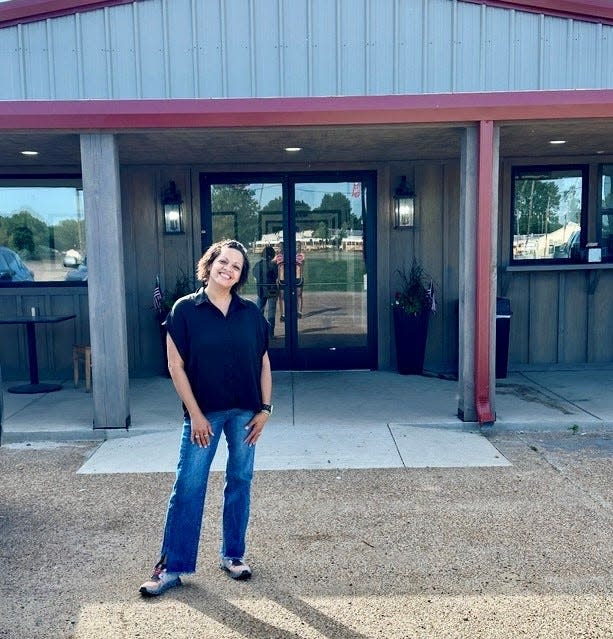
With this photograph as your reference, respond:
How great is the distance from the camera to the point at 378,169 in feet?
28.1

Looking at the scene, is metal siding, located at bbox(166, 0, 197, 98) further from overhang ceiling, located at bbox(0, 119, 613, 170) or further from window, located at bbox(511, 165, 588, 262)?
window, located at bbox(511, 165, 588, 262)

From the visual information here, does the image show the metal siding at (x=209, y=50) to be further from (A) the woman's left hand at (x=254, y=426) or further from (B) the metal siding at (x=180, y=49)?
(A) the woman's left hand at (x=254, y=426)

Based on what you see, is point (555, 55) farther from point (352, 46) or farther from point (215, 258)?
point (215, 258)

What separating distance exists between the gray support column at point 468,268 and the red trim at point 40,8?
300 cm

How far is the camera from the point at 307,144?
7078 mm

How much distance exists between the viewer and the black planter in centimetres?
832

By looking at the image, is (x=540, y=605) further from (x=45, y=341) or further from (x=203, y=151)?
(x=45, y=341)

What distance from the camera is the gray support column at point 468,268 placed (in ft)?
19.4

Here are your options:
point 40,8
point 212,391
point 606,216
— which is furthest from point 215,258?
point 606,216

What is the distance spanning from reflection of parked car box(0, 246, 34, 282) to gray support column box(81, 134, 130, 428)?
3164 mm

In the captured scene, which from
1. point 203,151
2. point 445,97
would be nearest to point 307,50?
point 445,97

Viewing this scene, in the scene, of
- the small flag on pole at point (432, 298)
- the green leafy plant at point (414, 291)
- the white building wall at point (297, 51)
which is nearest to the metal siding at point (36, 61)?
the white building wall at point (297, 51)

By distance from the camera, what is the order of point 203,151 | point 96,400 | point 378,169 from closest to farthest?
1. point 96,400
2. point 203,151
3. point 378,169

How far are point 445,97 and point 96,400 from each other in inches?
151
